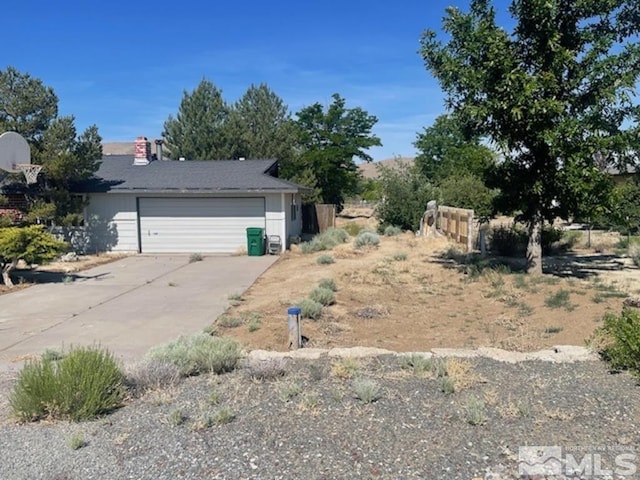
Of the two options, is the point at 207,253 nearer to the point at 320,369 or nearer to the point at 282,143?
the point at 320,369

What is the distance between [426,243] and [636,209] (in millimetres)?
7504

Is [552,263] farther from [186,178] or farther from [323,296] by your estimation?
[186,178]

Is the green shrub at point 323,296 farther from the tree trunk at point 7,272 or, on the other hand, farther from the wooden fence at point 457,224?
the wooden fence at point 457,224

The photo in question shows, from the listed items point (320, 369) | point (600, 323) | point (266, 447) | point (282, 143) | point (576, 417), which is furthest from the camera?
point (282, 143)

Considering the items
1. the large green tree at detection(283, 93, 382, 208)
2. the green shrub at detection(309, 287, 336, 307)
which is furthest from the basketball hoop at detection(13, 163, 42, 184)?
the large green tree at detection(283, 93, 382, 208)

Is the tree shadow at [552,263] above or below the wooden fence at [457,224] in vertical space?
below

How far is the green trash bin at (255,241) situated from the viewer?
18641 mm

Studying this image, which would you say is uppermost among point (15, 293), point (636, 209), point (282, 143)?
point (282, 143)

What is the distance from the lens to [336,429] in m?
4.25

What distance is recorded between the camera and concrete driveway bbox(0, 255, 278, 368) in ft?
25.3

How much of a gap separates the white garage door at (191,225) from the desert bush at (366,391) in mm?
15016

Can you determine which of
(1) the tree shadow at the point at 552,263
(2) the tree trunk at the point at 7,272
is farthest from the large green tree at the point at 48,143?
(1) the tree shadow at the point at 552,263

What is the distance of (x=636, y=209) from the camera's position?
18.9 meters

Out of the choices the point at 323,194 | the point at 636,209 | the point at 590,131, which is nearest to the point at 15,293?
the point at 590,131
